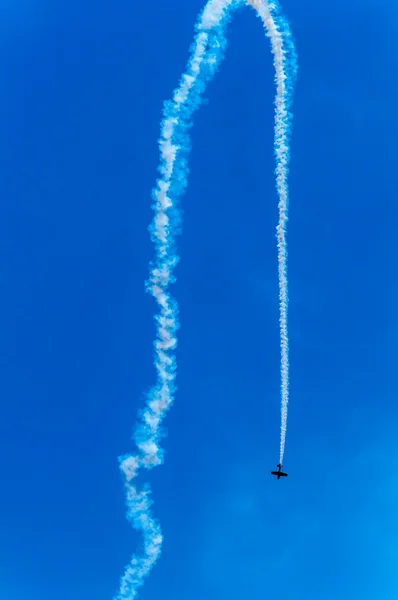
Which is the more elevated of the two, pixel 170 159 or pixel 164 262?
pixel 170 159

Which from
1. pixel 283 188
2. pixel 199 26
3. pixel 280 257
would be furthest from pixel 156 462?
pixel 199 26

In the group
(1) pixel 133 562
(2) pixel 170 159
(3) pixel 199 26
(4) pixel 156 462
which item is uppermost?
(3) pixel 199 26

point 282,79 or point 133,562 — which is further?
point 133,562

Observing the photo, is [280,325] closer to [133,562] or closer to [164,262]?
[164,262]

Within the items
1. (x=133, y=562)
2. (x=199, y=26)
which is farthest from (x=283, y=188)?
(x=133, y=562)

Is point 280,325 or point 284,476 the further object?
point 284,476

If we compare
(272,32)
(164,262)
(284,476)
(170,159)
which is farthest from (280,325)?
(272,32)

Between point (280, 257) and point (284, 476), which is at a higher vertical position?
point (280, 257)

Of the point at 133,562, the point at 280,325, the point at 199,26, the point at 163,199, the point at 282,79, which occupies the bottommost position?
the point at 133,562

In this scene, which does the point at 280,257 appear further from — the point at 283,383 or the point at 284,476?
the point at 284,476
